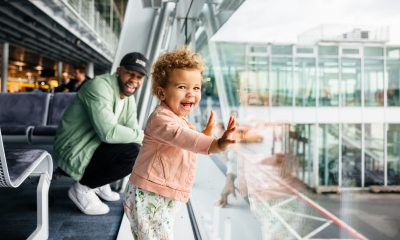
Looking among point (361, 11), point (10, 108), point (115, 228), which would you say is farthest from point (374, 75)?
point (10, 108)

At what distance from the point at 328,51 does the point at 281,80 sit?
1.15 meters

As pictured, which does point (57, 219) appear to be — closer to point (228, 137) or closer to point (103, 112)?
point (103, 112)

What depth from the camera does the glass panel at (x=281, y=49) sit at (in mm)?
2357

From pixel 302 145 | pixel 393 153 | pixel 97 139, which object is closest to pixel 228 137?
pixel 393 153

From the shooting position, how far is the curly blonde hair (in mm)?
884

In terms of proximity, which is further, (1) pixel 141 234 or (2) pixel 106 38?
(2) pixel 106 38

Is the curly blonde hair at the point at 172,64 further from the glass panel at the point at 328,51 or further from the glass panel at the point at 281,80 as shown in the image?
the glass panel at the point at 281,80

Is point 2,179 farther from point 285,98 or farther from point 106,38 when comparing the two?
point 106,38

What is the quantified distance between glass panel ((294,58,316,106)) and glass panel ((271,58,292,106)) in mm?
76

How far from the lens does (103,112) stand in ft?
6.10

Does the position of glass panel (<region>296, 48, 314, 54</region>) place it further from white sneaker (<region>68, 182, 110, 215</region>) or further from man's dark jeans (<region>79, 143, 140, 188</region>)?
white sneaker (<region>68, 182, 110, 215</region>)

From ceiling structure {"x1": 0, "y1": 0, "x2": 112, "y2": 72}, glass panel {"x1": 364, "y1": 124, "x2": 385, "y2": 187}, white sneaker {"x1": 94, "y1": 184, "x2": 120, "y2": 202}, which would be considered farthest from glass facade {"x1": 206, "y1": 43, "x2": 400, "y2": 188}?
ceiling structure {"x1": 0, "y1": 0, "x2": 112, "y2": 72}

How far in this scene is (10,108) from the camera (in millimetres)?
3779

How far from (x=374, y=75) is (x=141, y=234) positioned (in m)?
1.11
